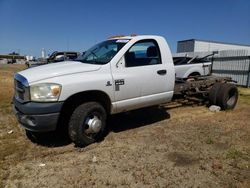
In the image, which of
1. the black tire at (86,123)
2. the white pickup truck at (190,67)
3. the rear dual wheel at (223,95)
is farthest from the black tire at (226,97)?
the black tire at (86,123)

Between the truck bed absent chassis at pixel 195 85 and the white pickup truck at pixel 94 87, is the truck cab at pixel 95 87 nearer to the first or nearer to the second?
the white pickup truck at pixel 94 87

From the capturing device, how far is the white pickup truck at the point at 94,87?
3.96m

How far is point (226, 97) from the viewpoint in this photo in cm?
733

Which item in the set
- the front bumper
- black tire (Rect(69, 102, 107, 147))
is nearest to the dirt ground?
black tire (Rect(69, 102, 107, 147))

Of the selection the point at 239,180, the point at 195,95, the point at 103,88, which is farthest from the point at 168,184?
the point at 195,95

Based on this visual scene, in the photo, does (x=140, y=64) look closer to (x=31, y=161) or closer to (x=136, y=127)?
(x=136, y=127)

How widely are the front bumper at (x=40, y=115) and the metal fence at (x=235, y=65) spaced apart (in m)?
13.6

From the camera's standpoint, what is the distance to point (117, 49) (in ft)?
16.1

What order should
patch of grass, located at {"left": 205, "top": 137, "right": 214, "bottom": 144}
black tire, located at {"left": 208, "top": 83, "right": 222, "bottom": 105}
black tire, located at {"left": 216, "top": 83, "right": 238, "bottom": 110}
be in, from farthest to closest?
black tire, located at {"left": 208, "top": 83, "right": 222, "bottom": 105}, black tire, located at {"left": 216, "top": 83, "right": 238, "bottom": 110}, patch of grass, located at {"left": 205, "top": 137, "right": 214, "bottom": 144}

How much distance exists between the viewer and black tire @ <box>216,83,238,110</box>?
7.28m

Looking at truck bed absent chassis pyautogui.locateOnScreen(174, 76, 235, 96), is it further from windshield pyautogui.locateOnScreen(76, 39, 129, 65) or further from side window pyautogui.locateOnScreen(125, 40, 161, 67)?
windshield pyautogui.locateOnScreen(76, 39, 129, 65)

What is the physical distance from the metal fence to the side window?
11.2 m

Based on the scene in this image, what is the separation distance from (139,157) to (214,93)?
431 cm

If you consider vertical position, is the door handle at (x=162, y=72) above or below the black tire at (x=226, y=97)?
above
